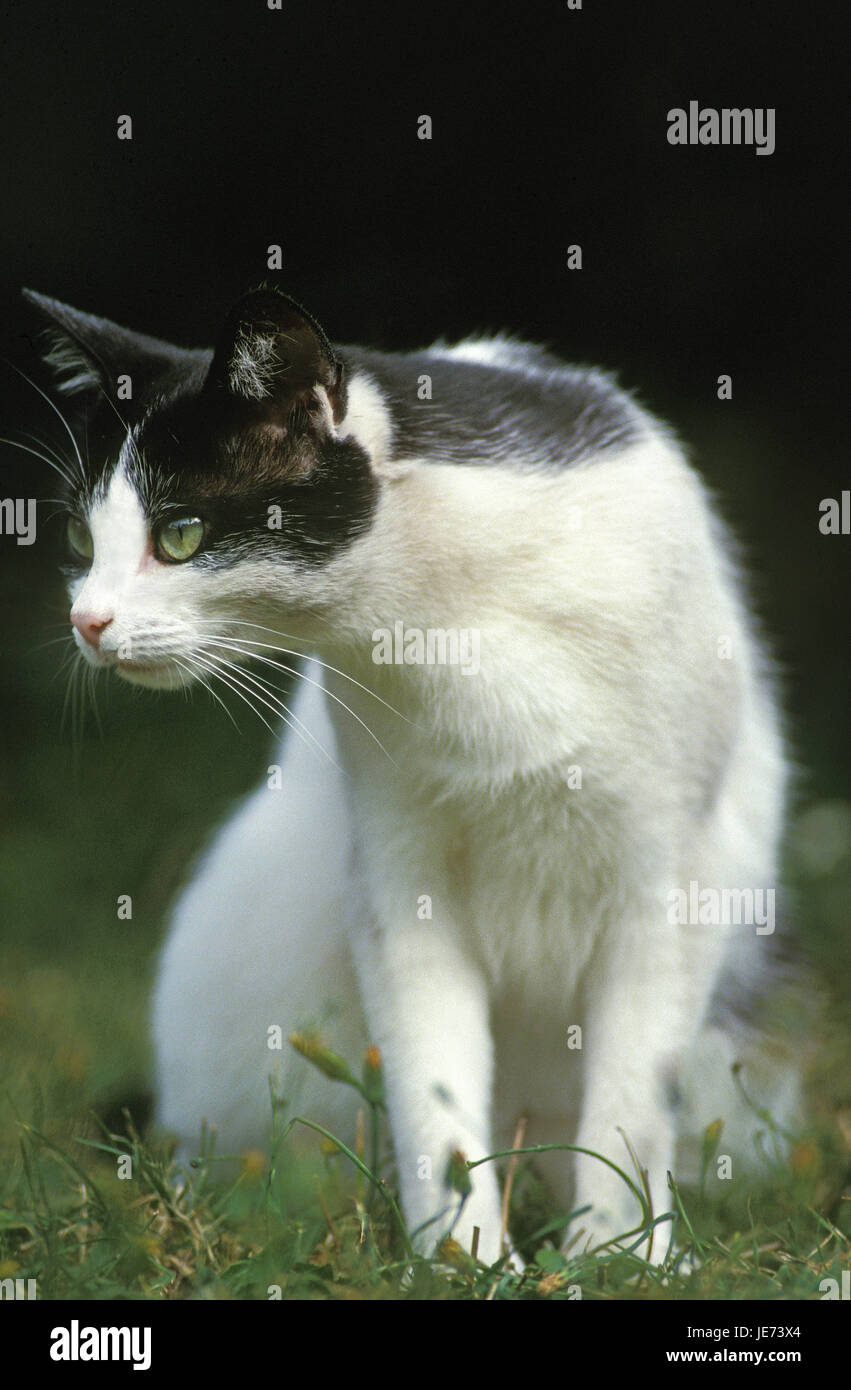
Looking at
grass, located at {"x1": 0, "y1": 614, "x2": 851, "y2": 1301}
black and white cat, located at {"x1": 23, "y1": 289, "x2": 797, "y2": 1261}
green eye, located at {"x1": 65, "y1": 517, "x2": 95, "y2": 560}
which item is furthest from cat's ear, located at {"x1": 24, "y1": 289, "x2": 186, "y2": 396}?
grass, located at {"x1": 0, "y1": 614, "x2": 851, "y2": 1301}

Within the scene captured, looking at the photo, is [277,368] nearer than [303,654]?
Yes

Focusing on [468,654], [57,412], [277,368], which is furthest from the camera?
[57,412]

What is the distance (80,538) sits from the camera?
196 centimetres

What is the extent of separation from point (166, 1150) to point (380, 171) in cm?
187

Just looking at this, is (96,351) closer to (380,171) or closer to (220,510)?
(220,510)

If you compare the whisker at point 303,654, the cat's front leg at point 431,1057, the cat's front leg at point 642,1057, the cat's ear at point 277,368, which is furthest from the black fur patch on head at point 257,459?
the cat's front leg at point 642,1057

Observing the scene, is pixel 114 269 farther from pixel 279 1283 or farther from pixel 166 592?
pixel 279 1283

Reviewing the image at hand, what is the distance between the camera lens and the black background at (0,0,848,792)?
2240mm

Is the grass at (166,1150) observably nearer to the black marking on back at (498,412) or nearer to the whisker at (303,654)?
the whisker at (303,654)

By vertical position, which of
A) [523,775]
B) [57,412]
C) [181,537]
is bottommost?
[523,775]

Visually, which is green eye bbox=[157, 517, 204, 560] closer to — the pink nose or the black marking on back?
the pink nose

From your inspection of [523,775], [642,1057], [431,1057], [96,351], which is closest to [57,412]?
[96,351]

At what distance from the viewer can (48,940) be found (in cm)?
336

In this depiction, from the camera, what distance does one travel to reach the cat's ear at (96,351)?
6.24 feet
